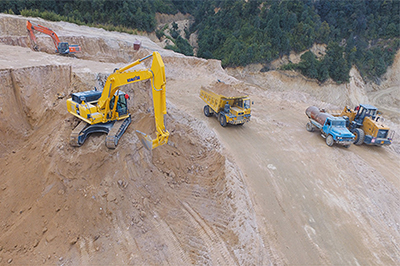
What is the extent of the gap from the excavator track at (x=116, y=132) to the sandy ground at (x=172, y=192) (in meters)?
0.28

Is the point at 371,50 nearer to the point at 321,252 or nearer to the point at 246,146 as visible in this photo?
the point at 246,146

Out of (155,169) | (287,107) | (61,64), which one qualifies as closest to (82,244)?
(155,169)

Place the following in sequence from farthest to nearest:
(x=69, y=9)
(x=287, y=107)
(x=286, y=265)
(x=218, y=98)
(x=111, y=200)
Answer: (x=69, y=9) < (x=287, y=107) < (x=218, y=98) < (x=111, y=200) < (x=286, y=265)

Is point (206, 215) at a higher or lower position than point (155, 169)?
lower

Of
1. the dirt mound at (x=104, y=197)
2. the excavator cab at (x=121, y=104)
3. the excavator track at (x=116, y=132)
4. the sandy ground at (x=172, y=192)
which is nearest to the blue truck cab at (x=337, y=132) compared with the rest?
the sandy ground at (x=172, y=192)

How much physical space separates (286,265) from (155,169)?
19.1 ft

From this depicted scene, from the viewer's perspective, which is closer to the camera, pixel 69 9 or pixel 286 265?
pixel 286 265

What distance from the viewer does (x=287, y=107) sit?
20.0 meters

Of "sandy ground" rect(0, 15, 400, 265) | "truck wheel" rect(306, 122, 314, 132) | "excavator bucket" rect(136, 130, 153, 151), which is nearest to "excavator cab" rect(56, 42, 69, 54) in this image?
"sandy ground" rect(0, 15, 400, 265)

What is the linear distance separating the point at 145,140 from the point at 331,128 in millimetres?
10813

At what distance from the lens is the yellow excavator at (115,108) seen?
28.5 ft

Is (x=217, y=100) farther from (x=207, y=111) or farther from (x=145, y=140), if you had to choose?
(x=145, y=140)

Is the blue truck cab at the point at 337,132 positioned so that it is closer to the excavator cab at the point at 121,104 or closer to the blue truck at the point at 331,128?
the blue truck at the point at 331,128

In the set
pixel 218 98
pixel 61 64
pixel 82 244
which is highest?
pixel 61 64
